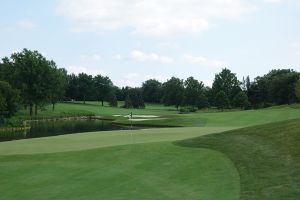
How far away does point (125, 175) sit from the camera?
16.4 metres

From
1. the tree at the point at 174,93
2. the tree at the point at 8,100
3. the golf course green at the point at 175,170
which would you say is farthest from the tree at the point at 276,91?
the golf course green at the point at 175,170

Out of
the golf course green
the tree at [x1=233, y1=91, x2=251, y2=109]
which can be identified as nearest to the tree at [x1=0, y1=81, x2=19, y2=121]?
the golf course green

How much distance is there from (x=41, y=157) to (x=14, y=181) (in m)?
5.46

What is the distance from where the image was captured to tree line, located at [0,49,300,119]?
309 feet

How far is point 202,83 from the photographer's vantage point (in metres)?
146

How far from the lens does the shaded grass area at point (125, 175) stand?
13.8 meters

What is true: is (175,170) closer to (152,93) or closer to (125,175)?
(125,175)

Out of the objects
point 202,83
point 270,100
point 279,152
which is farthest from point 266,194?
point 202,83

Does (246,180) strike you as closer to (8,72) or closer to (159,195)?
(159,195)

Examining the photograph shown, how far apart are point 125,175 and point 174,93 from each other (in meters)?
133

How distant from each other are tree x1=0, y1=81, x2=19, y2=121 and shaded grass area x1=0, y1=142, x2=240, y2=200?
47.9 m

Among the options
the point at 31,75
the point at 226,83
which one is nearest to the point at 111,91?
the point at 226,83

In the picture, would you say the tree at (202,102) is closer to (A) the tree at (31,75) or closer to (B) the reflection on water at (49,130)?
(A) the tree at (31,75)

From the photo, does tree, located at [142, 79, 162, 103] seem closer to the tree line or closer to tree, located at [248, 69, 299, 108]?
the tree line
